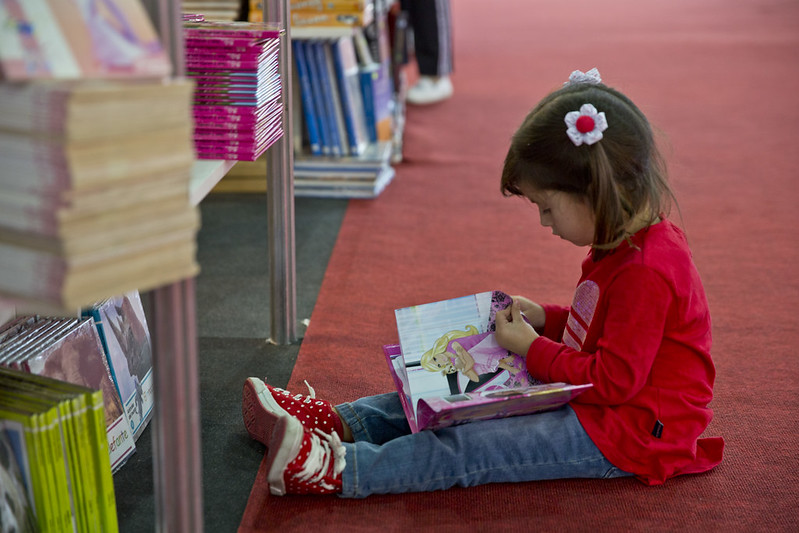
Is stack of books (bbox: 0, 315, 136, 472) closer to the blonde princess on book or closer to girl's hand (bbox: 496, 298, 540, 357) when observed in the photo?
the blonde princess on book

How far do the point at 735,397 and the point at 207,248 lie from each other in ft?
4.65

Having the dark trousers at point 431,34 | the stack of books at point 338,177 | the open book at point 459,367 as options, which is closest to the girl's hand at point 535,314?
the open book at point 459,367

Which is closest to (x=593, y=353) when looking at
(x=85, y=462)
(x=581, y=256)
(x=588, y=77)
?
(x=588, y=77)

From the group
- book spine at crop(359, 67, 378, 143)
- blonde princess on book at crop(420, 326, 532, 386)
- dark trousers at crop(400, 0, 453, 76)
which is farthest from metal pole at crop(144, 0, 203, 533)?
dark trousers at crop(400, 0, 453, 76)

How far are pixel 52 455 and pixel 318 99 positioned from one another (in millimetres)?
1952

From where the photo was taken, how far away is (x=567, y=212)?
1.28 metres

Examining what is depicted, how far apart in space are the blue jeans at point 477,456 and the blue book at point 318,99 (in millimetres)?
1719

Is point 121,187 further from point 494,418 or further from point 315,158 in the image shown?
point 315,158

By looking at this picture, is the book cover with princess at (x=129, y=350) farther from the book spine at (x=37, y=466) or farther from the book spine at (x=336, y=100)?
the book spine at (x=336, y=100)

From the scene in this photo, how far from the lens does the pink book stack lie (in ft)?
4.45

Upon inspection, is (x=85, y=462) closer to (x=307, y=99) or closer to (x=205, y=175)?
(x=205, y=175)

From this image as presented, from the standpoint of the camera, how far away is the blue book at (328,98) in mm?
2764

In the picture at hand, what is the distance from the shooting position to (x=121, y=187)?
80cm

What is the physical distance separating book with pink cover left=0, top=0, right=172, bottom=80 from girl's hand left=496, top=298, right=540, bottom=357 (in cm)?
72
